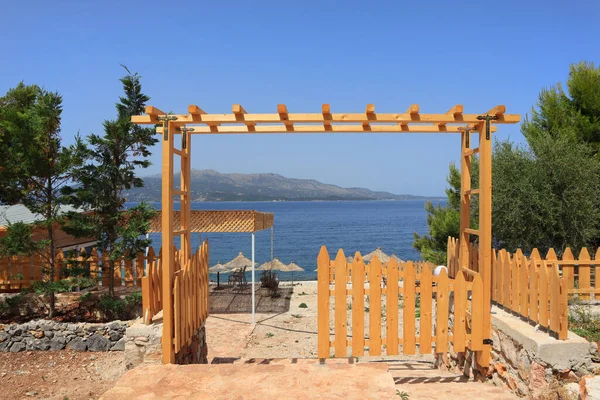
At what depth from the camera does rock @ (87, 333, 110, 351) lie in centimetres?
875

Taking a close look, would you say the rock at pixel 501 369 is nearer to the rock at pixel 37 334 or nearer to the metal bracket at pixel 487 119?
the metal bracket at pixel 487 119

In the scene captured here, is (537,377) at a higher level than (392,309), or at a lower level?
lower

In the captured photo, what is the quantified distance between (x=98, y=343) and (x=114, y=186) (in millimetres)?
3368

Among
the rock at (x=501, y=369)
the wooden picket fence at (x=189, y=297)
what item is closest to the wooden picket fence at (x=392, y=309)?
the rock at (x=501, y=369)

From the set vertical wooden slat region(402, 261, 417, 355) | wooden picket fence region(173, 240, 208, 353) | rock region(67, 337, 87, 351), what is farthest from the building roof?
vertical wooden slat region(402, 261, 417, 355)

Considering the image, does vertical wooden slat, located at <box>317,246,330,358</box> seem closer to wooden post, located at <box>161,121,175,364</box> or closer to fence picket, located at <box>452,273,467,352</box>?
fence picket, located at <box>452,273,467,352</box>

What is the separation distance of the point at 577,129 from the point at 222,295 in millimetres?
14459

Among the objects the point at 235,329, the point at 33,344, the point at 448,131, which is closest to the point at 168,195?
the point at 448,131

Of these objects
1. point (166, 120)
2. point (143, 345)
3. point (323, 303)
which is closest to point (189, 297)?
point (143, 345)

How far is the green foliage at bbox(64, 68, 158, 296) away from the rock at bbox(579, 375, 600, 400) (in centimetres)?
827

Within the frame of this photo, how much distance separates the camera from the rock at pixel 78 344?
8.80 m

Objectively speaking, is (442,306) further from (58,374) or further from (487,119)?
(58,374)

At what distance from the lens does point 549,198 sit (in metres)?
13.5

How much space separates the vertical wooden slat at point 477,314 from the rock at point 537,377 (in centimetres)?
90
